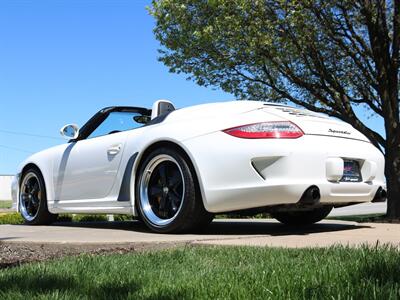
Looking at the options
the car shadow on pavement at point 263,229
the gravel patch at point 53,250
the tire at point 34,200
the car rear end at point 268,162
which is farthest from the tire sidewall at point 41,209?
the car rear end at point 268,162

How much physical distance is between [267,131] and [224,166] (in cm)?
48

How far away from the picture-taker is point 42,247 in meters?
4.30

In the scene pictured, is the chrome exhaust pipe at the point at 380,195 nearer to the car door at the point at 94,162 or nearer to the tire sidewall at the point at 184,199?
the tire sidewall at the point at 184,199

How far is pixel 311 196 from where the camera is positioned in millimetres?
4562

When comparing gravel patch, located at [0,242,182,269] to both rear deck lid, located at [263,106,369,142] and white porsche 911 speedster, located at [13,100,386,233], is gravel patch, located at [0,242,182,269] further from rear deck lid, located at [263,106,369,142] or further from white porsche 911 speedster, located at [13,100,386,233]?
rear deck lid, located at [263,106,369,142]

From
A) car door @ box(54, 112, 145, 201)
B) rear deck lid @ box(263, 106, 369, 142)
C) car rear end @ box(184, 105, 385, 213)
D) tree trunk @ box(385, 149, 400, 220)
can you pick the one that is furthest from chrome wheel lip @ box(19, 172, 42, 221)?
tree trunk @ box(385, 149, 400, 220)

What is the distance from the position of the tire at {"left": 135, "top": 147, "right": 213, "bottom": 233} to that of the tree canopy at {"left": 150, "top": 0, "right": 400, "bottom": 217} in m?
5.08

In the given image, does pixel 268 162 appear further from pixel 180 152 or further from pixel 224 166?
pixel 180 152

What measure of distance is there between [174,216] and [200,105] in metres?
1.10

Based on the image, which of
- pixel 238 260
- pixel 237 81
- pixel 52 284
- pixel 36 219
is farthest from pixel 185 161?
pixel 237 81

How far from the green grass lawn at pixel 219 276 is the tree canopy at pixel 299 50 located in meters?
6.83

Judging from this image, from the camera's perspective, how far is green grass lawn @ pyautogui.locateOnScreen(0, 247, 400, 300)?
2.35 m

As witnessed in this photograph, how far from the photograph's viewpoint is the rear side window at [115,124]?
6.41m

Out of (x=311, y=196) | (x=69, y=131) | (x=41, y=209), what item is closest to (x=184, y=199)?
(x=311, y=196)
